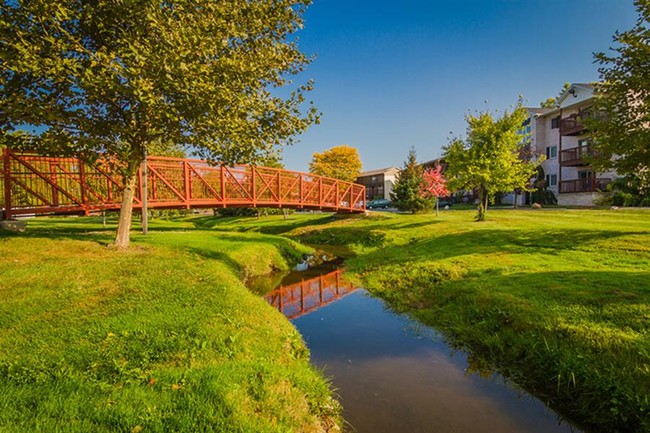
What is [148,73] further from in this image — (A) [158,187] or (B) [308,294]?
(A) [158,187]

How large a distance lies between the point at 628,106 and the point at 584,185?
2633 centimetres

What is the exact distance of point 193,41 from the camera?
8258 mm

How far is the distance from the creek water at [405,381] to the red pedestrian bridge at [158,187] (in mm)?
7802

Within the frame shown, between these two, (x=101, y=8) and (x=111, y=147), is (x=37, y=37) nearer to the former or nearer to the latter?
(x=101, y=8)

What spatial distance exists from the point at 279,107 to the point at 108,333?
8193mm

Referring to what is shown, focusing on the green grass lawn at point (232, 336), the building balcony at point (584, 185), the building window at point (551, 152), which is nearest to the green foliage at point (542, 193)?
the building balcony at point (584, 185)

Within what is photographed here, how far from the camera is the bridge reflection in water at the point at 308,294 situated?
10231mm

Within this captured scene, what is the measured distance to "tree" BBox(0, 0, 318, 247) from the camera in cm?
791

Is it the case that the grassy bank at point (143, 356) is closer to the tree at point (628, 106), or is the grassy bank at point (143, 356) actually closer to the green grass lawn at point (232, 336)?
the green grass lawn at point (232, 336)

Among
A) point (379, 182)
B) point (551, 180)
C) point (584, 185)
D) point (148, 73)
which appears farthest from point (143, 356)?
point (379, 182)

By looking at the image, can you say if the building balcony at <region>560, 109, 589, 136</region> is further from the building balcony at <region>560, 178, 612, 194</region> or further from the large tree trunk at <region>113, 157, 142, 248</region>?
the large tree trunk at <region>113, 157, 142, 248</region>

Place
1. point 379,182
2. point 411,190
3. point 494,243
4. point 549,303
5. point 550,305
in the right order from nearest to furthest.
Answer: point 550,305 < point 549,303 < point 494,243 < point 411,190 < point 379,182

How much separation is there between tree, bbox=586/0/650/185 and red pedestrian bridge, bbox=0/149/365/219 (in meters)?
17.0

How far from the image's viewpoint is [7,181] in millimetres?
12820
